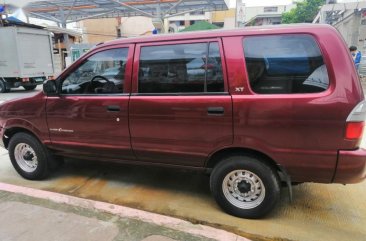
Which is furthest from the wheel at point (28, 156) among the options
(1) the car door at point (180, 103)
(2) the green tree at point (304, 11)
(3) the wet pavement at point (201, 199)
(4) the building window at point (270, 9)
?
(4) the building window at point (270, 9)

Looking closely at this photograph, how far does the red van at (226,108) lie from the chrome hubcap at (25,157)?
488 millimetres

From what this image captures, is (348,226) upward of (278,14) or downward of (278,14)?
downward

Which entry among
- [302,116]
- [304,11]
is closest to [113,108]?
[302,116]

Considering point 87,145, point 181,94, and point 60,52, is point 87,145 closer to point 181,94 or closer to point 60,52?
point 181,94

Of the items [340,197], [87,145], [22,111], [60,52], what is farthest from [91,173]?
[60,52]

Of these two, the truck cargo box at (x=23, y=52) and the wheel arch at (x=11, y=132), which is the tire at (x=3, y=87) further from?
the wheel arch at (x=11, y=132)

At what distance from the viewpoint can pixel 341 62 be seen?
286 centimetres

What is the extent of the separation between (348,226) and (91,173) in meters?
3.32

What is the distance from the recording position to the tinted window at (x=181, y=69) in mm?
3291

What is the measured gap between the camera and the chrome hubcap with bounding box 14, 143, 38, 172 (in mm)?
4484

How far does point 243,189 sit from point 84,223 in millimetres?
1579

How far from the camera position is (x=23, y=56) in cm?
1496

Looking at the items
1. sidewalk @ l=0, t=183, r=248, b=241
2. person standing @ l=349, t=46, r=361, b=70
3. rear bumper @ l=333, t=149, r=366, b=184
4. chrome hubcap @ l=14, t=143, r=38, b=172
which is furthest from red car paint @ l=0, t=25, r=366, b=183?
person standing @ l=349, t=46, r=361, b=70

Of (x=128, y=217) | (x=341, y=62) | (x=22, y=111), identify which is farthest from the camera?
(x=22, y=111)
